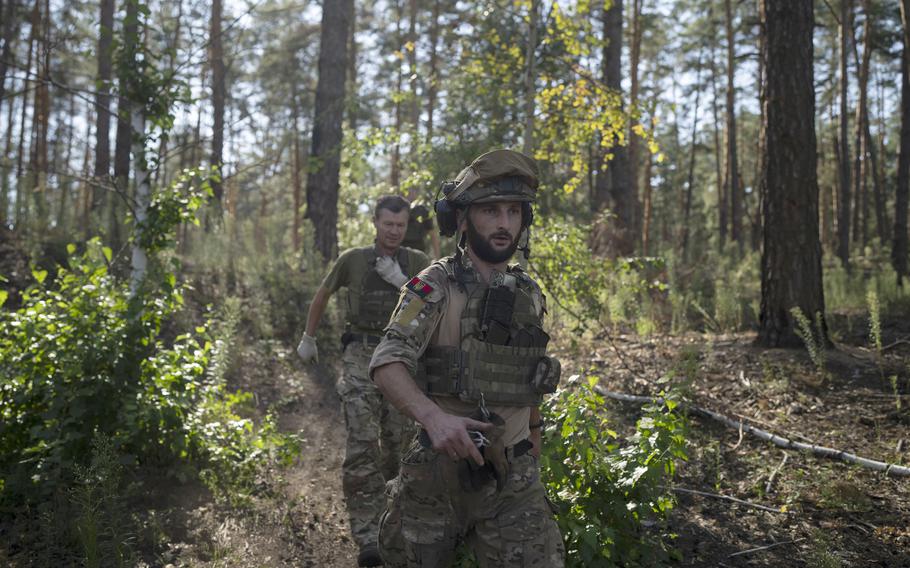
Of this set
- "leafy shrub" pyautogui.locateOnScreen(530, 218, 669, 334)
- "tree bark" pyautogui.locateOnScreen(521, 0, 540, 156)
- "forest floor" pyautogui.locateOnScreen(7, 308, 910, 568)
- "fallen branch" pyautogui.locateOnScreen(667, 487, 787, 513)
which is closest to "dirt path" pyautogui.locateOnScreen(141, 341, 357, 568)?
"forest floor" pyautogui.locateOnScreen(7, 308, 910, 568)

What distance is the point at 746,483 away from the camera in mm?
5051

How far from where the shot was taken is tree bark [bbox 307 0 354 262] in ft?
40.5

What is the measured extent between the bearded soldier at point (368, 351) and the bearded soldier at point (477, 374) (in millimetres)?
2080

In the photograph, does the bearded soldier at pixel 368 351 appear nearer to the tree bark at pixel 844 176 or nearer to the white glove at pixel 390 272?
Result: the white glove at pixel 390 272

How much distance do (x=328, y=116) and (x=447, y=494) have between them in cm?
1062

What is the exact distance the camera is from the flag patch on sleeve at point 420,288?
8.79 ft

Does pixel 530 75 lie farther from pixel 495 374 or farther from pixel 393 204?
pixel 495 374

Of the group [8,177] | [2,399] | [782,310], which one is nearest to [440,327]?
[2,399]

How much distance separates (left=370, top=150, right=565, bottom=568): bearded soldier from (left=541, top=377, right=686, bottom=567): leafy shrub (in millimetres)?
816

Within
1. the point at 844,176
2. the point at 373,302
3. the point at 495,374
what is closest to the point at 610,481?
the point at 495,374

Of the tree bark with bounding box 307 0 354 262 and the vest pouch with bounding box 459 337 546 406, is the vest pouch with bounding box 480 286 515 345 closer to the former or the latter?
the vest pouch with bounding box 459 337 546 406

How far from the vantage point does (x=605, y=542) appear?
348 centimetres

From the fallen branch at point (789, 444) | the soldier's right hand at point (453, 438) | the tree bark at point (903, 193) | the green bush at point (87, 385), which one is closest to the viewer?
the soldier's right hand at point (453, 438)

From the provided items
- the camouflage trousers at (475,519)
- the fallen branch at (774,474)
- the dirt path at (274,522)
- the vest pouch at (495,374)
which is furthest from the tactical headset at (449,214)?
the fallen branch at (774,474)
